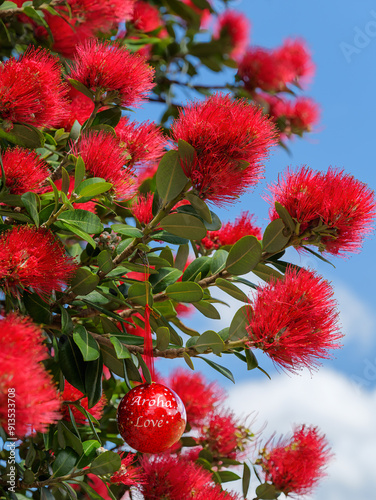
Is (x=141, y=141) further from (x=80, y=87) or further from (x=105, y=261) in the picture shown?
(x=105, y=261)

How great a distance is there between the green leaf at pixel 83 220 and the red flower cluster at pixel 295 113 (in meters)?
1.66

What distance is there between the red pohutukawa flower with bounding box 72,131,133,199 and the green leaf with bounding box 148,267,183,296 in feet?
0.60

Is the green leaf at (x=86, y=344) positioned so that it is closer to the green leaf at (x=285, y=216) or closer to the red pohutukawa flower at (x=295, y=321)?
the red pohutukawa flower at (x=295, y=321)

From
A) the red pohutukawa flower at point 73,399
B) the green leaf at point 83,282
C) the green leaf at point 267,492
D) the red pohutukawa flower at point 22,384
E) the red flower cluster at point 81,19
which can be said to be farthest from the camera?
the red flower cluster at point 81,19

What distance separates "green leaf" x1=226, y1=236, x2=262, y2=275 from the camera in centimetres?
112

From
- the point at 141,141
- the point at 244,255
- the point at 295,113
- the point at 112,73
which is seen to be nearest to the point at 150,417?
the point at 244,255

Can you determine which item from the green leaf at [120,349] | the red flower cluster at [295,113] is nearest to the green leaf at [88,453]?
the green leaf at [120,349]

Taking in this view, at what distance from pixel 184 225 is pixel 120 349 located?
0.26 m

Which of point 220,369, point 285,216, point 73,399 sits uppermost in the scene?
point 285,216

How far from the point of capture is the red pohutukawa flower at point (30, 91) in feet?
3.78

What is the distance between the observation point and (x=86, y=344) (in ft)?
3.67

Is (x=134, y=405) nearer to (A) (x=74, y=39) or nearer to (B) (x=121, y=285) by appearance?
(B) (x=121, y=285)

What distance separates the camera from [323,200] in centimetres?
107

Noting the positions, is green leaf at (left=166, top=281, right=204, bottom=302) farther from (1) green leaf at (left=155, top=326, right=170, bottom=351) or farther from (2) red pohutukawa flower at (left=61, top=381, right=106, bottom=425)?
(2) red pohutukawa flower at (left=61, top=381, right=106, bottom=425)
